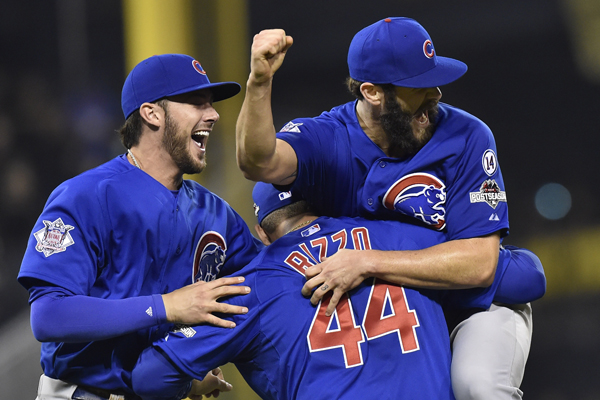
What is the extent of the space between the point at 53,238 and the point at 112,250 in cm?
14

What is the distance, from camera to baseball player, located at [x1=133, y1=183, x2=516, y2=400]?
1.32 meters

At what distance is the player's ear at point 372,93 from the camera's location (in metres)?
1.64

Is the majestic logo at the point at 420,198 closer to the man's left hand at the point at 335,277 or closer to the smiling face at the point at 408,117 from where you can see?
the smiling face at the point at 408,117

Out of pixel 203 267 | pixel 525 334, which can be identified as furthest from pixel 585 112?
pixel 203 267

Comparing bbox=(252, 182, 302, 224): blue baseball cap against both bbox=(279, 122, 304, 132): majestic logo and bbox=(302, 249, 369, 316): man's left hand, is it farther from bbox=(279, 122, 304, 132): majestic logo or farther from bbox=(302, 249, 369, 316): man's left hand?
bbox=(302, 249, 369, 316): man's left hand

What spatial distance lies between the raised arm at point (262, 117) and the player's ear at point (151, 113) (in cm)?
33

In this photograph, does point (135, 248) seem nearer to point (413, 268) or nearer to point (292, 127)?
point (292, 127)

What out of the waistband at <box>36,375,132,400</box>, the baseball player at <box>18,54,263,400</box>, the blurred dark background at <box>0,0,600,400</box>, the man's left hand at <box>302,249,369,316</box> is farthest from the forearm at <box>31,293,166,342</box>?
the blurred dark background at <box>0,0,600,400</box>

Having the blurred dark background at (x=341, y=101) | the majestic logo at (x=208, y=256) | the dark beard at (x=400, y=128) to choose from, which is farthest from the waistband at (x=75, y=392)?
the blurred dark background at (x=341, y=101)

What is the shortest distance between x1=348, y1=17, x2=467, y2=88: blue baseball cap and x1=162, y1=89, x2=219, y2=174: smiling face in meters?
0.41

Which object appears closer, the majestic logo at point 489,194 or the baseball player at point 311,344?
the baseball player at point 311,344

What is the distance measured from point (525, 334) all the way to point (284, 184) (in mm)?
→ 693

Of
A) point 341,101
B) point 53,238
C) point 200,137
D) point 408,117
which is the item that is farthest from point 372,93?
point 341,101

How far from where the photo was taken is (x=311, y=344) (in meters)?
1.34
